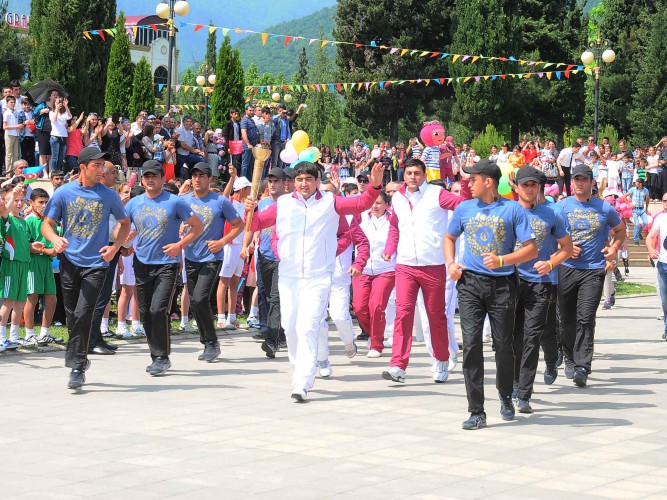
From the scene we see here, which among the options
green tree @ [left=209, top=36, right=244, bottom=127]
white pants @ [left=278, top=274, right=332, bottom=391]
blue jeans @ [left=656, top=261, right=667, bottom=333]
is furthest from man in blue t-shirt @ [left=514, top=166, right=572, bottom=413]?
green tree @ [left=209, top=36, right=244, bottom=127]

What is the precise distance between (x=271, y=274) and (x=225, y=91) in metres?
20.3

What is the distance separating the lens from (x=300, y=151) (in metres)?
12.7

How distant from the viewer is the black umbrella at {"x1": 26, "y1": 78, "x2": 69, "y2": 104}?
2442 cm

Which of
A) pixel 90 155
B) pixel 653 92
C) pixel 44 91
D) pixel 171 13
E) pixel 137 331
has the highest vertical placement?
pixel 653 92

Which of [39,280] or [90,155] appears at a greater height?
[90,155]

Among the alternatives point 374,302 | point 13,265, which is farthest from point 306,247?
point 13,265

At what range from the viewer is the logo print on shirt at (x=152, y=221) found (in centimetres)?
1173

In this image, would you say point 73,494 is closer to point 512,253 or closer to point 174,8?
point 512,253

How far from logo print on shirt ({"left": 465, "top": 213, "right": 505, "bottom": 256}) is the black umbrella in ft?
53.7

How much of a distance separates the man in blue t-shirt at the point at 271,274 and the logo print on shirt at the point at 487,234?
13.6 feet

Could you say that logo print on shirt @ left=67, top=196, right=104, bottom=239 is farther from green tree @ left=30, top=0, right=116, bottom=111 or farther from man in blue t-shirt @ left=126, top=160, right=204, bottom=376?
green tree @ left=30, top=0, right=116, bottom=111

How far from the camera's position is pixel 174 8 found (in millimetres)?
26422

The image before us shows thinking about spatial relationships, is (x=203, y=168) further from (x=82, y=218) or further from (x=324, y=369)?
(x=324, y=369)

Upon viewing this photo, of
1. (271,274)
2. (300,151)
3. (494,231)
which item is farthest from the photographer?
(271,274)
